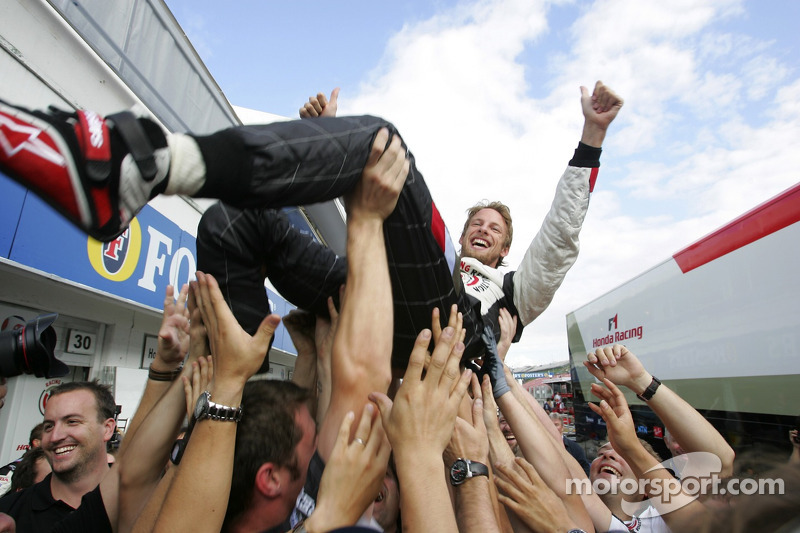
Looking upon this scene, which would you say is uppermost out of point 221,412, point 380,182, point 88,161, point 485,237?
point 485,237

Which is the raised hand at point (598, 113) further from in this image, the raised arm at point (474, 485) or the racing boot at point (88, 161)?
the racing boot at point (88, 161)

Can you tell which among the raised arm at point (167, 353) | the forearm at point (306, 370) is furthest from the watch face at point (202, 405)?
the forearm at point (306, 370)

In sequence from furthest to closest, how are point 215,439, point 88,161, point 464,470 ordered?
point 464,470 → point 215,439 → point 88,161

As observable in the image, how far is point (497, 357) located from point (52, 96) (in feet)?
11.3

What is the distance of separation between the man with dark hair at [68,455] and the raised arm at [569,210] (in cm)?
212

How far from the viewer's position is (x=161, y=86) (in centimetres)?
434

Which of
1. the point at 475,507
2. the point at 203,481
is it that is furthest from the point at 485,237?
the point at 203,481

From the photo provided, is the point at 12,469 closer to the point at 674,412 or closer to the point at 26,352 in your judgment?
the point at 26,352

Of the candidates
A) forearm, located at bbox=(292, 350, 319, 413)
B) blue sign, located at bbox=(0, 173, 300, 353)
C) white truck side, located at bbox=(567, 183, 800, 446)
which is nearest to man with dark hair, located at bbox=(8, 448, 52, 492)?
blue sign, located at bbox=(0, 173, 300, 353)

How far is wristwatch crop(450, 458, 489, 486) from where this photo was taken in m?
1.35

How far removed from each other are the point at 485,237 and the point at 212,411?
186 centimetres

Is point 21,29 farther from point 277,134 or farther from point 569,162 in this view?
point 569,162

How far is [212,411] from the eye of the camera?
1111 millimetres

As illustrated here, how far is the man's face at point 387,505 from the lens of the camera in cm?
149
